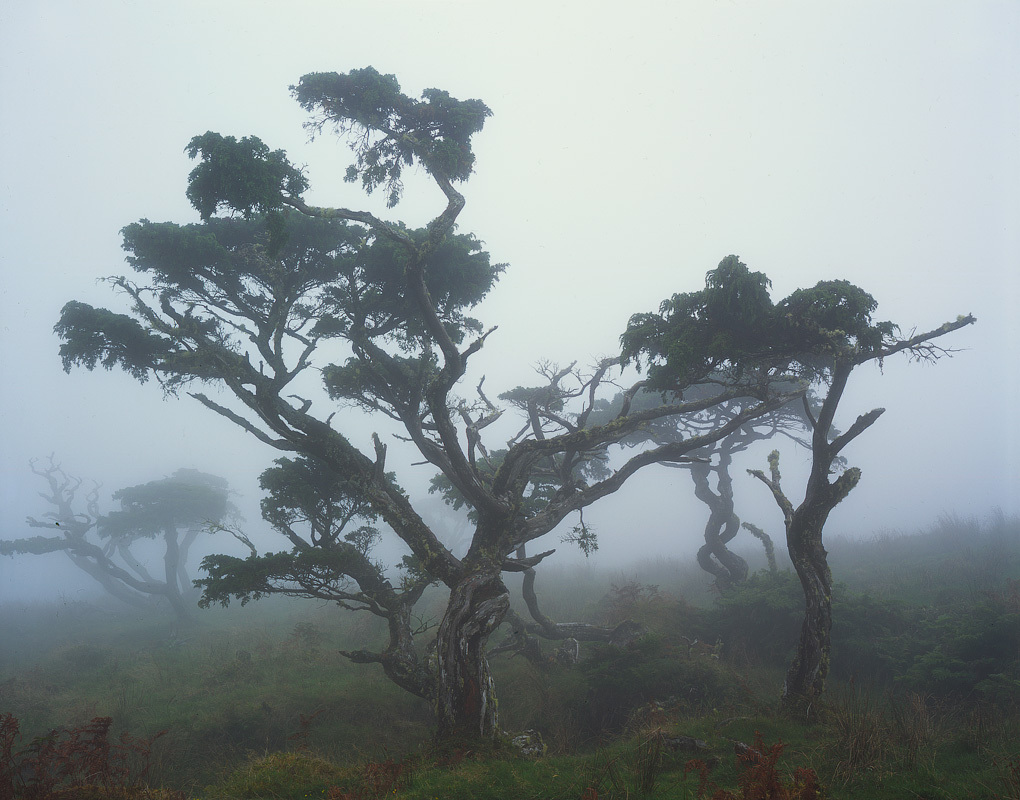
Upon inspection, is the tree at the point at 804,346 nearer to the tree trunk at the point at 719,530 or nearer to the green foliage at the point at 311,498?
the green foliage at the point at 311,498

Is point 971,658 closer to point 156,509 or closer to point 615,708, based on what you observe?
point 615,708

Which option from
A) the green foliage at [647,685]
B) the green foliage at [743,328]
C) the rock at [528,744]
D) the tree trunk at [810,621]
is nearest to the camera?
the rock at [528,744]

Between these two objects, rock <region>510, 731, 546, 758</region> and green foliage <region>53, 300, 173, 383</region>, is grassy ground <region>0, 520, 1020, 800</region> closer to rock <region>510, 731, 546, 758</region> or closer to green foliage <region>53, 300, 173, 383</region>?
rock <region>510, 731, 546, 758</region>

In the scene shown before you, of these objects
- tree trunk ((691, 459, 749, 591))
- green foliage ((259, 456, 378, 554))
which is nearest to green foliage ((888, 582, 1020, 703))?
tree trunk ((691, 459, 749, 591))

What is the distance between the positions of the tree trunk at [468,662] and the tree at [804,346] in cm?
542

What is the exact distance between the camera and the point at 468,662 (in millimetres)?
8727

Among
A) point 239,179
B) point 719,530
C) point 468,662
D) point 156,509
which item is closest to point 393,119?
point 239,179

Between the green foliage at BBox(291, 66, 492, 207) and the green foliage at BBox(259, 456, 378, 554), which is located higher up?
the green foliage at BBox(291, 66, 492, 207)

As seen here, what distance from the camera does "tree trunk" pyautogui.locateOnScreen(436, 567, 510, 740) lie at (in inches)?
326

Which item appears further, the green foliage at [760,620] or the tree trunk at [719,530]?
the tree trunk at [719,530]

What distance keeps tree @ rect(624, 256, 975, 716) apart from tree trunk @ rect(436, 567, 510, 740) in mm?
5418

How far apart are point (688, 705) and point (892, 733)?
152 inches

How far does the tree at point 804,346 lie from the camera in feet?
30.0

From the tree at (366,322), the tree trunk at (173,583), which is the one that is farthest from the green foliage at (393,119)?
the tree trunk at (173,583)
